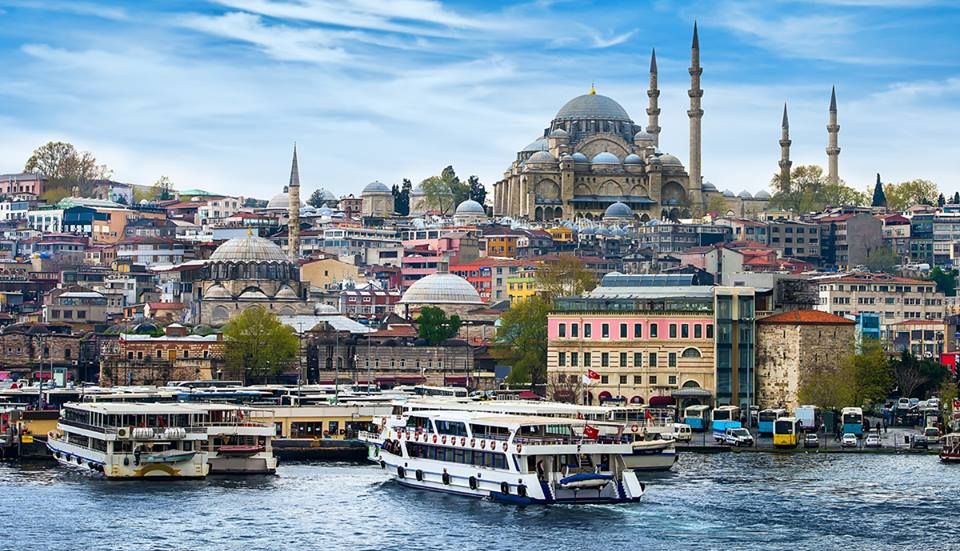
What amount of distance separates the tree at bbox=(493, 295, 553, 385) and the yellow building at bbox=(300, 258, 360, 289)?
35665 millimetres

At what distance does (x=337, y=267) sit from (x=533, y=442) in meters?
83.3

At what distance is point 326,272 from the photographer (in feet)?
427

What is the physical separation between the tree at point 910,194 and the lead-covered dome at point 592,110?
72.5 feet

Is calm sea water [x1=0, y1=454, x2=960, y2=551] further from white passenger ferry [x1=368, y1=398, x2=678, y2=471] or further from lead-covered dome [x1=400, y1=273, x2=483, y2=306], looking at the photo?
lead-covered dome [x1=400, y1=273, x2=483, y2=306]

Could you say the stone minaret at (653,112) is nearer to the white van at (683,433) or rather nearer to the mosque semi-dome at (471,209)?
the mosque semi-dome at (471,209)

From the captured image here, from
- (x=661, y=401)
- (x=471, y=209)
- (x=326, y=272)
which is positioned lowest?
(x=661, y=401)

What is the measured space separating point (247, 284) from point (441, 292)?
30.1 ft

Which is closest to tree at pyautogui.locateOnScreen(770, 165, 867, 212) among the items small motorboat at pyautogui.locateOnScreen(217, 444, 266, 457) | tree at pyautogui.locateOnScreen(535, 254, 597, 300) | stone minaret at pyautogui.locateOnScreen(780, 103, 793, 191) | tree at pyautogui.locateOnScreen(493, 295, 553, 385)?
stone minaret at pyautogui.locateOnScreen(780, 103, 793, 191)

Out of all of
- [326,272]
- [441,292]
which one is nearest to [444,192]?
[326,272]

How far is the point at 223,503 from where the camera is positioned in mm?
49438

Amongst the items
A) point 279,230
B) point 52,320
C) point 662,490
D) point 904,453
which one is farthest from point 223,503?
point 279,230

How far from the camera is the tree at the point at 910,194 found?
17438 centimetres

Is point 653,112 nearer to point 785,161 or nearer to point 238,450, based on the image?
point 785,161

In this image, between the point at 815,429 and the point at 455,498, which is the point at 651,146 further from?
the point at 455,498
